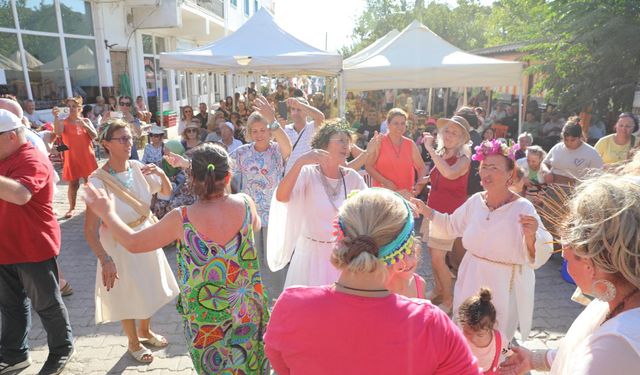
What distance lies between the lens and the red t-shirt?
8.91 ft

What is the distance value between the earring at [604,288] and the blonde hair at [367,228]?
0.56 m

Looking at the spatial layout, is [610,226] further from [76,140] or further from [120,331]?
[76,140]

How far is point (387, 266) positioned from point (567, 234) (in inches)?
21.0

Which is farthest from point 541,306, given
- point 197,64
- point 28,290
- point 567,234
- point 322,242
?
point 197,64

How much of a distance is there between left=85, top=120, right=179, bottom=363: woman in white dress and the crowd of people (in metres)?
0.01

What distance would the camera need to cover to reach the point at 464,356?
51.5 inches

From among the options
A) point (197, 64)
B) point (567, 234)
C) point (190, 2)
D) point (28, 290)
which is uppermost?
point (190, 2)

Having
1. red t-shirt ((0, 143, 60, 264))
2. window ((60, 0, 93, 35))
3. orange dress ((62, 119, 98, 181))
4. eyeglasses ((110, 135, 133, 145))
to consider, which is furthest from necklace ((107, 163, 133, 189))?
window ((60, 0, 93, 35))

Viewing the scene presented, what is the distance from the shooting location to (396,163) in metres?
4.73

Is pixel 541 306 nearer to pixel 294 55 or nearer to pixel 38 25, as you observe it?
pixel 294 55

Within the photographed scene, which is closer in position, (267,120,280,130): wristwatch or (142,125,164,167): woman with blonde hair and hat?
(267,120,280,130): wristwatch

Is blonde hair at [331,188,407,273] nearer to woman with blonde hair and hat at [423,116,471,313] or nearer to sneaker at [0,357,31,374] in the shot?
woman with blonde hair and hat at [423,116,471,313]

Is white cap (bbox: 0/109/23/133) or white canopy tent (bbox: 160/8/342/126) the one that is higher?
white canopy tent (bbox: 160/8/342/126)

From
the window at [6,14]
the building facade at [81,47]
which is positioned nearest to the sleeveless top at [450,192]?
the building facade at [81,47]
